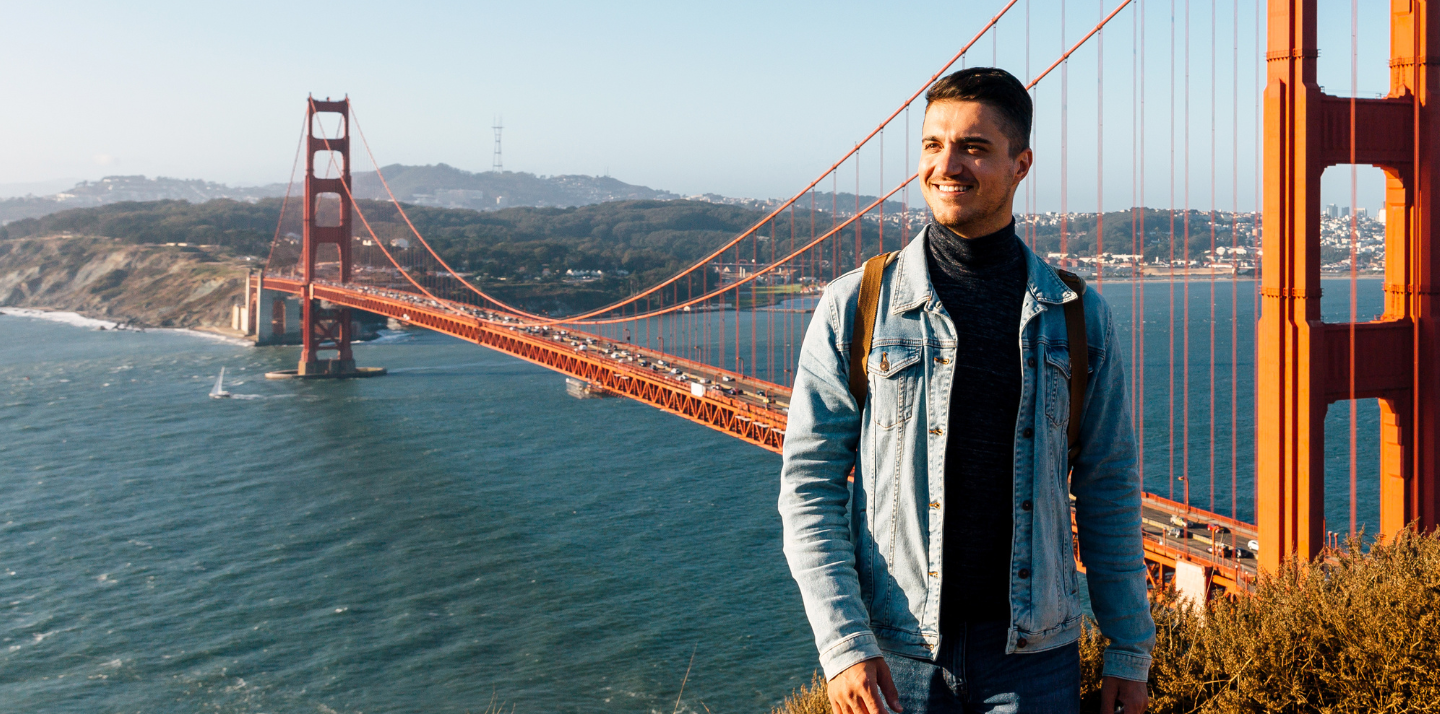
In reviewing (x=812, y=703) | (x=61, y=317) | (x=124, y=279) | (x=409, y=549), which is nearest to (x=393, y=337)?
(x=61, y=317)

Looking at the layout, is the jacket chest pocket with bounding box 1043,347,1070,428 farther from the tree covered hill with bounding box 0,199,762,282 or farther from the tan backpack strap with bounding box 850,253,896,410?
the tree covered hill with bounding box 0,199,762,282

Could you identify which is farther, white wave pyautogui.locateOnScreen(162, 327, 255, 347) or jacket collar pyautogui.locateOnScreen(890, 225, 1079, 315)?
white wave pyautogui.locateOnScreen(162, 327, 255, 347)

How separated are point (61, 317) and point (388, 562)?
6644 cm

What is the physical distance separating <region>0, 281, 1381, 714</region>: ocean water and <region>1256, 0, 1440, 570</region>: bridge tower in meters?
3.89

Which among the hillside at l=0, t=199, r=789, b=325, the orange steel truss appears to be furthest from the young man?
the hillside at l=0, t=199, r=789, b=325

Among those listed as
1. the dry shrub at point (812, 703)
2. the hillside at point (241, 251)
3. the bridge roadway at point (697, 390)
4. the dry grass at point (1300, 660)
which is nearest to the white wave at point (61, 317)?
the hillside at point (241, 251)

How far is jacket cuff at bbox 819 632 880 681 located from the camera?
157 cm

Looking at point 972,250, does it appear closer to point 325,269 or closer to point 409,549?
point 409,549

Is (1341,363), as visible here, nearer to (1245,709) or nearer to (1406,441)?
(1406,441)

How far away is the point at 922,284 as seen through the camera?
1.66 meters

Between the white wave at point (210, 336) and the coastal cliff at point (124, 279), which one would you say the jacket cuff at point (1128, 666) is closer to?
the white wave at point (210, 336)

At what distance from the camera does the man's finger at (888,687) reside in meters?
1.60

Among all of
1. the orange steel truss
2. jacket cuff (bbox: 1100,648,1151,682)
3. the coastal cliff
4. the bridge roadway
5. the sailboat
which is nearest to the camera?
jacket cuff (bbox: 1100,648,1151,682)

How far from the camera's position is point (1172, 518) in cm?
1371
